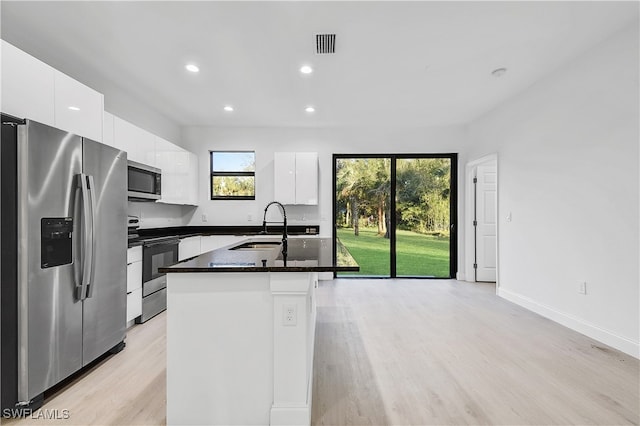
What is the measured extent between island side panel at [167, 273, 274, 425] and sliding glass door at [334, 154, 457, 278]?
3981 mm

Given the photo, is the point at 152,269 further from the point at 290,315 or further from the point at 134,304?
the point at 290,315

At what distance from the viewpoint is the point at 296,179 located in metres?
5.21

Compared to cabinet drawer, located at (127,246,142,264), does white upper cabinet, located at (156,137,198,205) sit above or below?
above

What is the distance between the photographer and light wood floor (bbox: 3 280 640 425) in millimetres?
1812

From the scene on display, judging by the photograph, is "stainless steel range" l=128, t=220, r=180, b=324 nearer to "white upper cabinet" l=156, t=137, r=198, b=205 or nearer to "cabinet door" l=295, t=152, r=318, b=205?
"white upper cabinet" l=156, t=137, r=198, b=205

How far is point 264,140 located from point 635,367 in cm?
526

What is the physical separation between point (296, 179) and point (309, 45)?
2.62m

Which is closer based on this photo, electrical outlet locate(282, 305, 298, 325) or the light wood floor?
electrical outlet locate(282, 305, 298, 325)

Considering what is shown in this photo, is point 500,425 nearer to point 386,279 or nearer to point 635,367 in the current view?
point 635,367

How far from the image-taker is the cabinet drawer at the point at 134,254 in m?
3.11

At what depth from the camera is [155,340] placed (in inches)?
115

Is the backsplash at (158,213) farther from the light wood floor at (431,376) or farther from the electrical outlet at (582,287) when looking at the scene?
the electrical outlet at (582,287)

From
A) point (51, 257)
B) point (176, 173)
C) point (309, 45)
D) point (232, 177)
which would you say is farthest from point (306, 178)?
point (51, 257)
